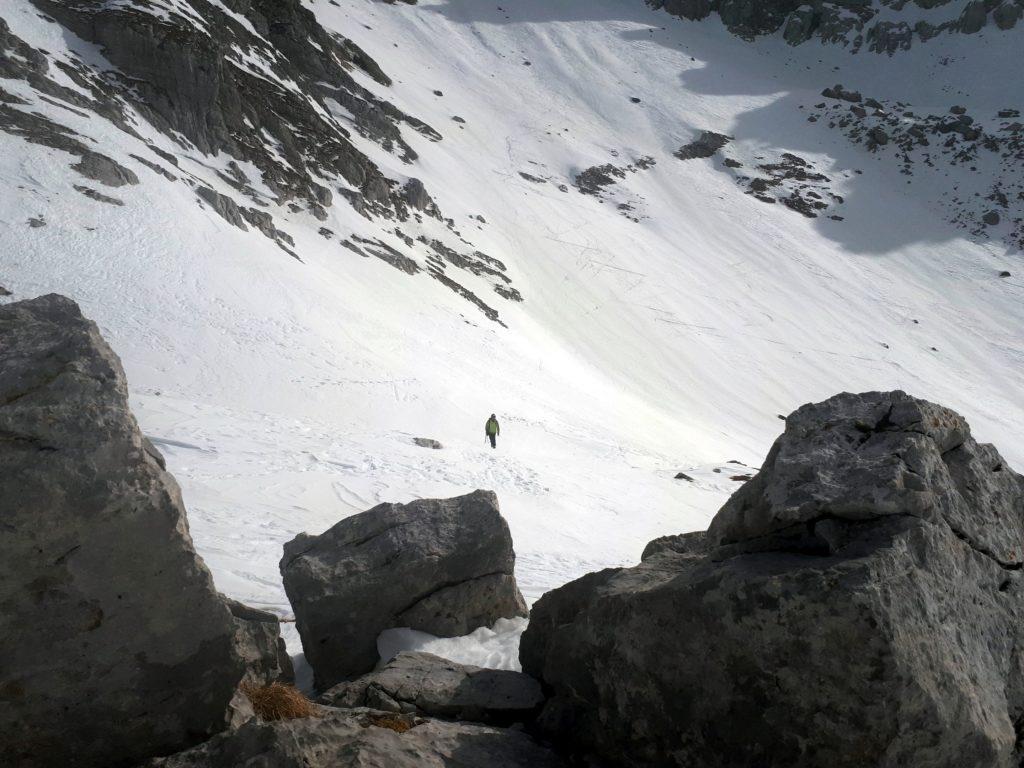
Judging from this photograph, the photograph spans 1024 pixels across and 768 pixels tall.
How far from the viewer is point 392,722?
4.47 metres

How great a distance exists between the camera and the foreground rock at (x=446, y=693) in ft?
16.5

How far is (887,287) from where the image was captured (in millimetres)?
60719

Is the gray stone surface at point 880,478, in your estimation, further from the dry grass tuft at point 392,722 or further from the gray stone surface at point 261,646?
the gray stone surface at point 261,646

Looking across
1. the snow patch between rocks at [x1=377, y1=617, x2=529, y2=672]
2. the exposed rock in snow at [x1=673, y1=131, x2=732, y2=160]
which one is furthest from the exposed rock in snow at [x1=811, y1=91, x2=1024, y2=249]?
the snow patch between rocks at [x1=377, y1=617, x2=529, y2=672]

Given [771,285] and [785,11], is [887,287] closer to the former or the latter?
[771,285]

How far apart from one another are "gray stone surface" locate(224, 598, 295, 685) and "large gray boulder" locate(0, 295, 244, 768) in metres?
1.09

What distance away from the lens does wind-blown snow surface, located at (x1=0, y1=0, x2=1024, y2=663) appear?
49.6ft

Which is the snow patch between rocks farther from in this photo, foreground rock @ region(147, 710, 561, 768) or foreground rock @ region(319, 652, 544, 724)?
foreground rock @ region(147, 710, 561, 768)

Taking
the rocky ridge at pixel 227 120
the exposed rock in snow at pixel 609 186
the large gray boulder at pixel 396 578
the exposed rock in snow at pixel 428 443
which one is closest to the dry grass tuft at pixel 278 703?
the large gray boulder at pixel 396 578

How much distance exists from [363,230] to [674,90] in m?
65.4

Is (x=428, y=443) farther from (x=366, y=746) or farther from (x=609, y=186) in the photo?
(x=609, y=186)

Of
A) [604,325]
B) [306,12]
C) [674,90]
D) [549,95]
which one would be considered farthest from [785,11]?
[604,325]

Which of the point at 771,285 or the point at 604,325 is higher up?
the point at 771,285

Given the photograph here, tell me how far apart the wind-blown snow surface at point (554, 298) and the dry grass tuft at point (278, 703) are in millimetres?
2974
